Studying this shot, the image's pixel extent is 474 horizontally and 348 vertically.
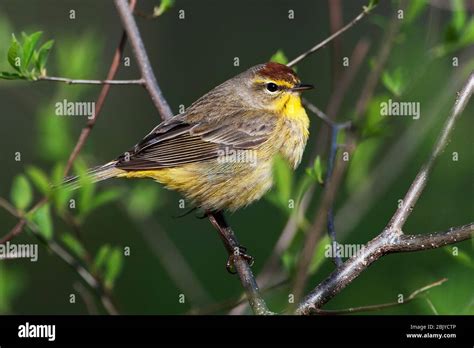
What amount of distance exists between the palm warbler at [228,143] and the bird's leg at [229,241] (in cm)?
10

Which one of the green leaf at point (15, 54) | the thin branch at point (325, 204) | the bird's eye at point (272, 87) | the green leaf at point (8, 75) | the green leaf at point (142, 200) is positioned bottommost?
the thin branch at point (325, 204)

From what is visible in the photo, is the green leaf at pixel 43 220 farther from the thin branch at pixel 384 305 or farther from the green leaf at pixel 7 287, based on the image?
the thin branch at pixel 384 305

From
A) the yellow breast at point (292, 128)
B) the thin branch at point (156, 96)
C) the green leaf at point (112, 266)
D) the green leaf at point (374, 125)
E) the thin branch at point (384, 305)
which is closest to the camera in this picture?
the thin branch at point (384, 305)

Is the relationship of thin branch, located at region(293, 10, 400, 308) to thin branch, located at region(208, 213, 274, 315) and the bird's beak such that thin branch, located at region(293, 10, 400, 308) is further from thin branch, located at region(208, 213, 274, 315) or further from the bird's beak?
the bird's beak

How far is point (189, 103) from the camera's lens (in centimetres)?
850

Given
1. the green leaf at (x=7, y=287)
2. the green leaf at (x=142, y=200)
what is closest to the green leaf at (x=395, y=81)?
the green leaf at (x=142, y=200)

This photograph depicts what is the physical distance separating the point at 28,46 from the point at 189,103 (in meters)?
4.96

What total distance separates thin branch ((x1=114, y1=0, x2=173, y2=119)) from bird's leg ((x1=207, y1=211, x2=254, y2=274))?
868 mm

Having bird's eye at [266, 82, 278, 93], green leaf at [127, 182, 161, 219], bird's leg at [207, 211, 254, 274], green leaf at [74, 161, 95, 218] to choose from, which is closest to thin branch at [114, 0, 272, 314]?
bird's leg at [207, 211, 254, 274]

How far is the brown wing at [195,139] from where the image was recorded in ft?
17.5

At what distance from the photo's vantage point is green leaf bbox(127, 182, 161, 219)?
4.64 metres

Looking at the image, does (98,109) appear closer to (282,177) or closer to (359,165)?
(359,165)

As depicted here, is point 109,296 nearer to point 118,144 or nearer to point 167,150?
point 167,150

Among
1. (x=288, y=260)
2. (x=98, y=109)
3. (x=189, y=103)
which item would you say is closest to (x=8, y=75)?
(x=98, y=109)
